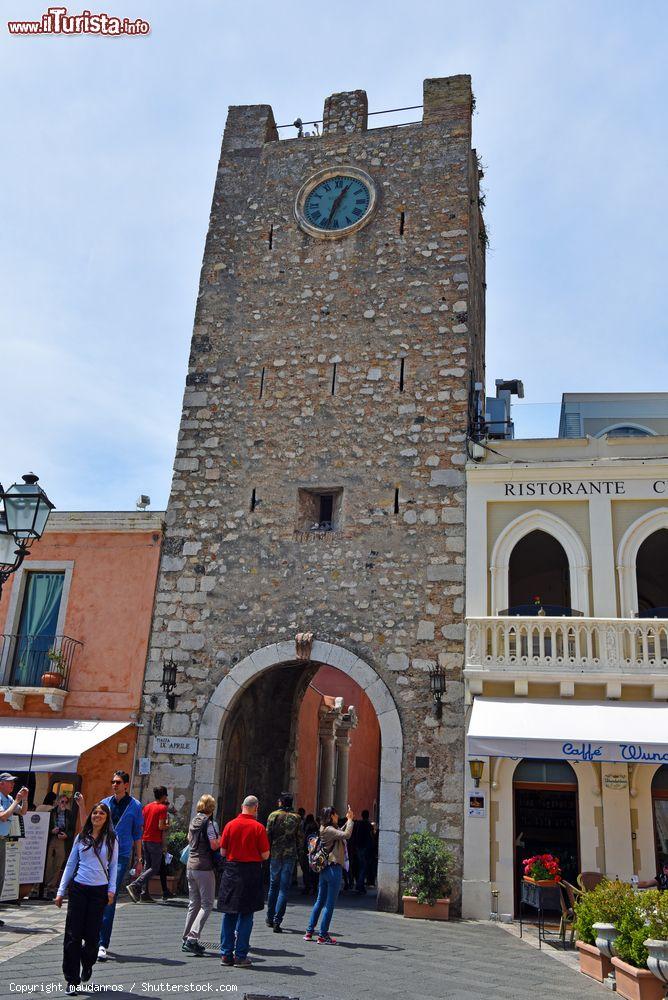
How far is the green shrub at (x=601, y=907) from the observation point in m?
8.12

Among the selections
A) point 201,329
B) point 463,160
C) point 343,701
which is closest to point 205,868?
point 201,329

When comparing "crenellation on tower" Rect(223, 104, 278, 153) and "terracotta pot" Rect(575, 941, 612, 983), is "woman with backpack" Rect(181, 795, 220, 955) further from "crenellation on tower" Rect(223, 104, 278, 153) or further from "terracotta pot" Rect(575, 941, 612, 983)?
"crenellation on tower" Rect(223, 104, 278, 153)

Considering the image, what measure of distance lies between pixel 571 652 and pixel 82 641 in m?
8.10

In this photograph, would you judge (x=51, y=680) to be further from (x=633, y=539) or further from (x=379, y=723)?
(x=633, y=539)

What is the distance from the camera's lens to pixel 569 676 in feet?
41.6

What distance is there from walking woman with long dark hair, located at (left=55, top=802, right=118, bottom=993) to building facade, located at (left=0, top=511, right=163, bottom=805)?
279 inches

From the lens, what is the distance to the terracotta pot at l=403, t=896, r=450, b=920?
1202 centimetres

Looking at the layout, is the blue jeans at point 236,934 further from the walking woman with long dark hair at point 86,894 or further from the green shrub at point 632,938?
the green shrub at point 632,938

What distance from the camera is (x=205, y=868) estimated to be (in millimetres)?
8055

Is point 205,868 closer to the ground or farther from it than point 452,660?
closer to the ground

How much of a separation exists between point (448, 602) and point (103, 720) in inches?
236

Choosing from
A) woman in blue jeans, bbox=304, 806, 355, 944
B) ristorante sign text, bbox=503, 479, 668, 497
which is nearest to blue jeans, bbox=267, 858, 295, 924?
woman in blue jeans, bbox=304, 806, 355, 944

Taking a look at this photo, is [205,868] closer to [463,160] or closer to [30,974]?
[30,974]

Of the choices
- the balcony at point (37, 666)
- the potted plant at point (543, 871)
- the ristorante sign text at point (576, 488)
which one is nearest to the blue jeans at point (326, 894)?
the potted plant at point (543, 871)
